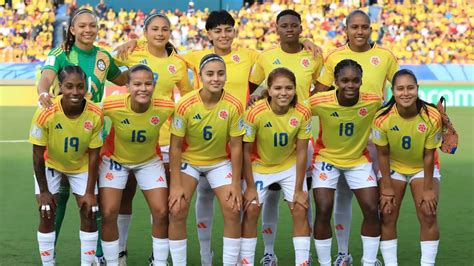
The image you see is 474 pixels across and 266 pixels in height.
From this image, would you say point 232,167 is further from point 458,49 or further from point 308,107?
point 458,49

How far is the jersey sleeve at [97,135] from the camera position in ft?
19.6

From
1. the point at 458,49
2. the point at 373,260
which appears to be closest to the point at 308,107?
the point at 373,260

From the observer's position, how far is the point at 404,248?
7.27 m

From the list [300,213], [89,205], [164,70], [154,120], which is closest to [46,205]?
[89,205]

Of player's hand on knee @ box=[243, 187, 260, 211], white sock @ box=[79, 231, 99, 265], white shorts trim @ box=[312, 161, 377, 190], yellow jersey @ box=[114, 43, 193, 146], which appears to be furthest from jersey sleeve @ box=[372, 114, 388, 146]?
white sock @ box=[79, 231, 99, 265]

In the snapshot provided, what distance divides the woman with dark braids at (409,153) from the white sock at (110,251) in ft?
6.47

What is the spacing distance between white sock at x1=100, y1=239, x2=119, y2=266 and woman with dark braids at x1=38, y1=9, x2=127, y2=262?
465 mm

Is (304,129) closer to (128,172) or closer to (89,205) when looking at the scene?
(128,172)

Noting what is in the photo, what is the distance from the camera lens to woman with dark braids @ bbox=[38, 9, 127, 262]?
6434mm

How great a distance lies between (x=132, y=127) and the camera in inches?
239

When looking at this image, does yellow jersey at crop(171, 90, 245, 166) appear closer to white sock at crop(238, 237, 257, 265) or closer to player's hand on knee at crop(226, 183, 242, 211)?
player's hand on knee at crop(226, 183, 242, 211)

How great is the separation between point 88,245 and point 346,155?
2.03 meters

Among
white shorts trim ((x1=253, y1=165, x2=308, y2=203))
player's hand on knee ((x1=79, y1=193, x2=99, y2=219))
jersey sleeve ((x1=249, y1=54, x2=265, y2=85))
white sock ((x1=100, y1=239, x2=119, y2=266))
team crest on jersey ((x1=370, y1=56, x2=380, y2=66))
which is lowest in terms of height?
white sock ((x1=100, y1=239, x2=119, y2=266))

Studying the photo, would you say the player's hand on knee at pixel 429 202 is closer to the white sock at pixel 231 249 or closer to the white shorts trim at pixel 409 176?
the white shorts trim at pixel 409 176
